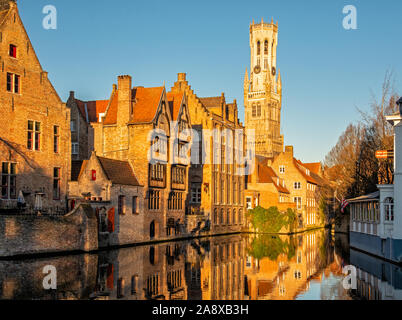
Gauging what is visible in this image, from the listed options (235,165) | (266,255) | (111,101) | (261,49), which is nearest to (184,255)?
(266,255)

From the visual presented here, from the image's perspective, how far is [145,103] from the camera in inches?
1859

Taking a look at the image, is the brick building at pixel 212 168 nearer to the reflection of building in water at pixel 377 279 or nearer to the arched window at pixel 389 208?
the arched window at pixel 389 208

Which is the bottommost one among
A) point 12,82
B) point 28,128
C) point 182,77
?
point 28,128

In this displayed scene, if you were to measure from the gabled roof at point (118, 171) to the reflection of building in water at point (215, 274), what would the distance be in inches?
316

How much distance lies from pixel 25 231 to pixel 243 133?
4877 centimetres

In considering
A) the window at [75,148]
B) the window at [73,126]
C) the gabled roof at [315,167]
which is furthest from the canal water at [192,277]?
the gabled roof at [315,167]

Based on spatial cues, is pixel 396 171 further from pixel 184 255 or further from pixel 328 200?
pixel 328 200

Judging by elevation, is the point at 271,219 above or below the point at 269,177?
below

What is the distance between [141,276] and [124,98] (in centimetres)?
2650

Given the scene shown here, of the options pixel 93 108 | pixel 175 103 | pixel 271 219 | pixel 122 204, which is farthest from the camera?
pixel 271 219

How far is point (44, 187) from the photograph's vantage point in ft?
127

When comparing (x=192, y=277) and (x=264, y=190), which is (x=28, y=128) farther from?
(x=264, y=190)

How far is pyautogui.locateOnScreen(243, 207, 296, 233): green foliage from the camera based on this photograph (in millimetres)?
65375
